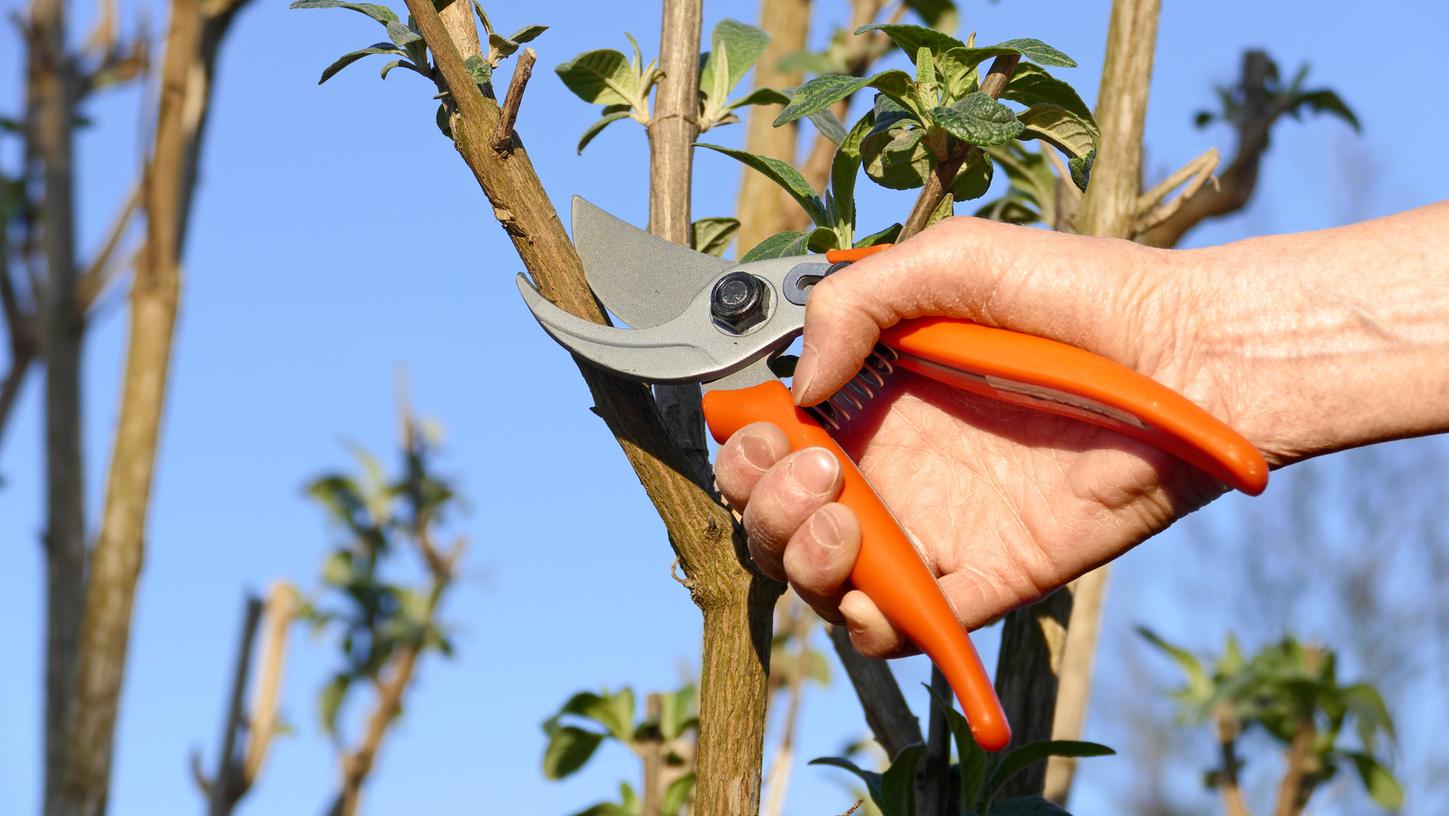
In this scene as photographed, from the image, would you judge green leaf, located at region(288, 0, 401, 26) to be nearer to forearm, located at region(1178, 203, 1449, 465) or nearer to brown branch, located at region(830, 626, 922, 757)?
forearm, located at region(1178, 203, 1449, 465)

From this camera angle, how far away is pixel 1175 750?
1580 cm

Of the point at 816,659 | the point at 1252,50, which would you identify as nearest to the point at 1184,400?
the point at 1252,50

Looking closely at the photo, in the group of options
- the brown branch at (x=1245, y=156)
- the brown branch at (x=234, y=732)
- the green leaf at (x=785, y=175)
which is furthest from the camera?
the brown branch at (x=234, y=732)

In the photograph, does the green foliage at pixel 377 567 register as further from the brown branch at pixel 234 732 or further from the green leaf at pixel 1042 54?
the green leaf at pixel 1042 54

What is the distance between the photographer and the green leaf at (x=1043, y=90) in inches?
57.5

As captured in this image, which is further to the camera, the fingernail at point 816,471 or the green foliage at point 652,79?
the green foliage at point 652,79

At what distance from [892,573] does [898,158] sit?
0.48m

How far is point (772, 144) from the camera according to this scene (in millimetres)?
2723

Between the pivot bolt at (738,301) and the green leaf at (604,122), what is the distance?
14.7 inches

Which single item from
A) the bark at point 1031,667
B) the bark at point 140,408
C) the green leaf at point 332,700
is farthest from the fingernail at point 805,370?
the bark at point 140,408

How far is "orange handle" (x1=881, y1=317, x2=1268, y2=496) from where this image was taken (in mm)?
1319

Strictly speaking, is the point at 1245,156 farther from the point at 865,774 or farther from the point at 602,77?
the point at 865,774

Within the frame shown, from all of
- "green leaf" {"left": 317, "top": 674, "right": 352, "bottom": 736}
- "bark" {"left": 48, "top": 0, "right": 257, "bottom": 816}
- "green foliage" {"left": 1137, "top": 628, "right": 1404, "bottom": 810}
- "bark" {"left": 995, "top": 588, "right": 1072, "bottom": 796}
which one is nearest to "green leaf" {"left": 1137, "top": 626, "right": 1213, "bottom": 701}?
"green foliage" {"left": 1137, "top": 628, "right": 1404, "bottom": 810}

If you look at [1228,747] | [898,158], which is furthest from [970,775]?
[1228,747]
